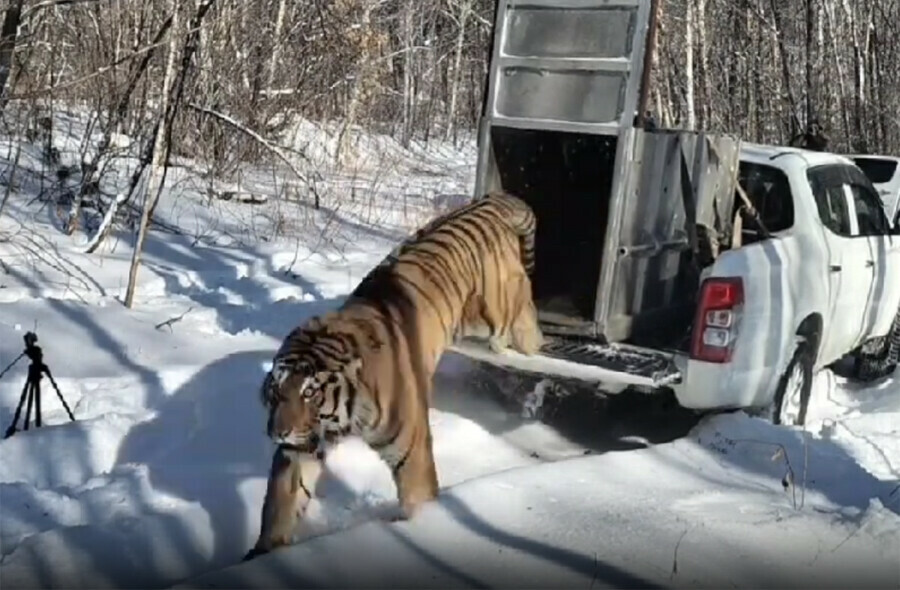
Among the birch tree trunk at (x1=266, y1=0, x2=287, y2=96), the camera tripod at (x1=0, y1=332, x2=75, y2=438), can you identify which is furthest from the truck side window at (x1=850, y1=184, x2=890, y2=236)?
the birch tree trunk at (x1=266, y1=0, x2=287, y2=96)

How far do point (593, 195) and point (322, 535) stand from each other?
3.22m

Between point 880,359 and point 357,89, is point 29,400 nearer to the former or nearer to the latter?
point 880,359

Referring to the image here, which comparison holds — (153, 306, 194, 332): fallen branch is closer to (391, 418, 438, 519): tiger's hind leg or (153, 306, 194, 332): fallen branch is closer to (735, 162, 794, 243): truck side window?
(391, 418, 438, 519): tiger's hind leg

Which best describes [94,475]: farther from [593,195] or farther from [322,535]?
[593,195]

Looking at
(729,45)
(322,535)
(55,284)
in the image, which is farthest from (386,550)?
(729,45)

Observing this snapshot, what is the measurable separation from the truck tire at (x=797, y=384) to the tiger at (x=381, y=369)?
5.95ft

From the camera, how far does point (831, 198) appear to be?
7195 mm

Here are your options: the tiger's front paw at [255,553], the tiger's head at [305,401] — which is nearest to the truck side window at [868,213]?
the tiger's head at [305,401]

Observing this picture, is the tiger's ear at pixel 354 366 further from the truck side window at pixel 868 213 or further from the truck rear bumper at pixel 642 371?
the truck side window at pixel 868 213

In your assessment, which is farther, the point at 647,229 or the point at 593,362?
the point at 647,229

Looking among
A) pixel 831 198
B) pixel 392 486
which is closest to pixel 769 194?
pixel 831 198

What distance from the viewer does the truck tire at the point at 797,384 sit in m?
6.36

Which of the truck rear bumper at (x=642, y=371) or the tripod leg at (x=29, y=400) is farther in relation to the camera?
the truck rear bumper at (x=642, y=371)

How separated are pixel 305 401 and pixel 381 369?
18.6 inches
